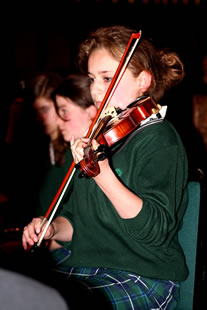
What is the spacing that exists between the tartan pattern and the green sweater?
0.02 meters

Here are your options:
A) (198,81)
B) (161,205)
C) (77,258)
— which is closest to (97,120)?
(161,205)

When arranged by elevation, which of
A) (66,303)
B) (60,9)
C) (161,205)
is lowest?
(161,205)

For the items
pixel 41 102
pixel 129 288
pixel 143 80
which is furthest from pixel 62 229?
pixel 41 102

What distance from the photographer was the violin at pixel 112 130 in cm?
86

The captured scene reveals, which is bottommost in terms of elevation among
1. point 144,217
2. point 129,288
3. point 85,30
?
point 129,288

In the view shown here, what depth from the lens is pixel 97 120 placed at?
3.35 ft

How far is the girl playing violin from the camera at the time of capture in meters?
0.91

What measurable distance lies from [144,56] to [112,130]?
0.34m

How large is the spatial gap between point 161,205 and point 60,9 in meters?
4.46

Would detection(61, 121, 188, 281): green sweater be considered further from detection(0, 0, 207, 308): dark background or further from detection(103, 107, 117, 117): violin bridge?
detection(0, 0, 207, 308): dark background

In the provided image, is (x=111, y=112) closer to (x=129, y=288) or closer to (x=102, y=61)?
(x=102, y=61)

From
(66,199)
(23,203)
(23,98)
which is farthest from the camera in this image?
(23,98)

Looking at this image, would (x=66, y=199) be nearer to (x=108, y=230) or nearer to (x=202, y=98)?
(x=108, y=230)

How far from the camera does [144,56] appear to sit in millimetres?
1137
